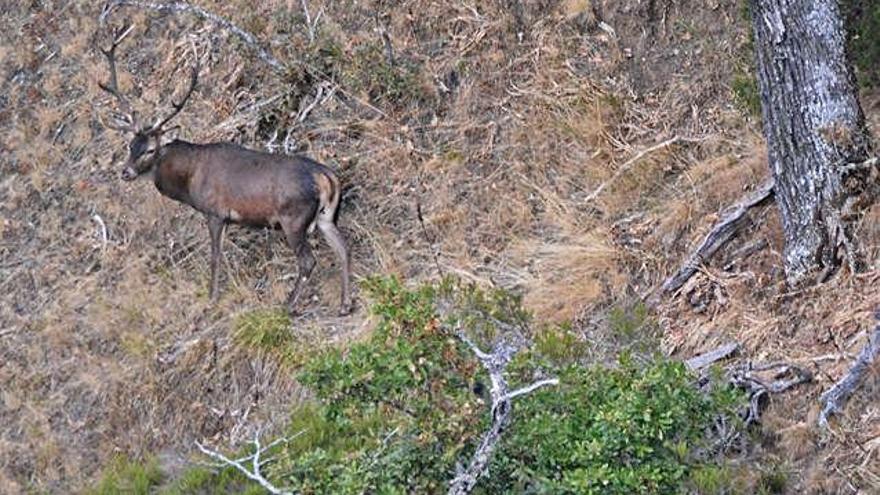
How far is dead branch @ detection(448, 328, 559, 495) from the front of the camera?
8203mm

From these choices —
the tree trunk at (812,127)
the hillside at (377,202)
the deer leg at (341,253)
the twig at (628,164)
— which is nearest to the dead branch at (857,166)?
the tree trunk at (812,127)

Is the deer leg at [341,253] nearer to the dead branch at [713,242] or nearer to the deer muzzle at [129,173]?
the deer muzzle at [129,173]

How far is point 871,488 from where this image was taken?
882cm

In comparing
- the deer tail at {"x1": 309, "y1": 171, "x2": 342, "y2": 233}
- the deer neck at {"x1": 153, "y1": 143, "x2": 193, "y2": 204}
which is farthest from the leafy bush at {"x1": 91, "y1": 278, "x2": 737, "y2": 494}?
the deer neck at {"x1": 153, "y1": 143, "x2": 193, "y2": 204}

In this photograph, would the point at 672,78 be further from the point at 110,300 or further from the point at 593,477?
the point at 593,477

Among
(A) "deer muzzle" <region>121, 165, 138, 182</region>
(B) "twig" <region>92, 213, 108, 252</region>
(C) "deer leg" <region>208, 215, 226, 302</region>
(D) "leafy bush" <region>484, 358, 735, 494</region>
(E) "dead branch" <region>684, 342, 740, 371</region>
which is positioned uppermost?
(D) "leafy bush" <region>484, 358, 735, 494</region>

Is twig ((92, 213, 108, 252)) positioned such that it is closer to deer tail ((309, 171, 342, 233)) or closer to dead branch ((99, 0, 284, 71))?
dead branch ((99, 0, 284, 71))

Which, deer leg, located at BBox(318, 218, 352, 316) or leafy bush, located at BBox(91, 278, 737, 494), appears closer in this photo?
leafy bush, located at BBox(91, 278, 737, 494)

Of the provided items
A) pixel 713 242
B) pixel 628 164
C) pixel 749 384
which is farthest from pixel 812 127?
pixel 628 164

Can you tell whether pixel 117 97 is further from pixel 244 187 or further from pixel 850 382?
pixel 850 382

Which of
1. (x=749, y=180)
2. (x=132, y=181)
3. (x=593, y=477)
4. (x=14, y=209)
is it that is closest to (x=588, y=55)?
(x=749, y=180)

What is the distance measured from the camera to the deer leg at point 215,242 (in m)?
12.7

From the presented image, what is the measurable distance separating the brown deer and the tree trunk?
3550 mm

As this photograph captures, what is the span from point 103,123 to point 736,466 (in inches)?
294
